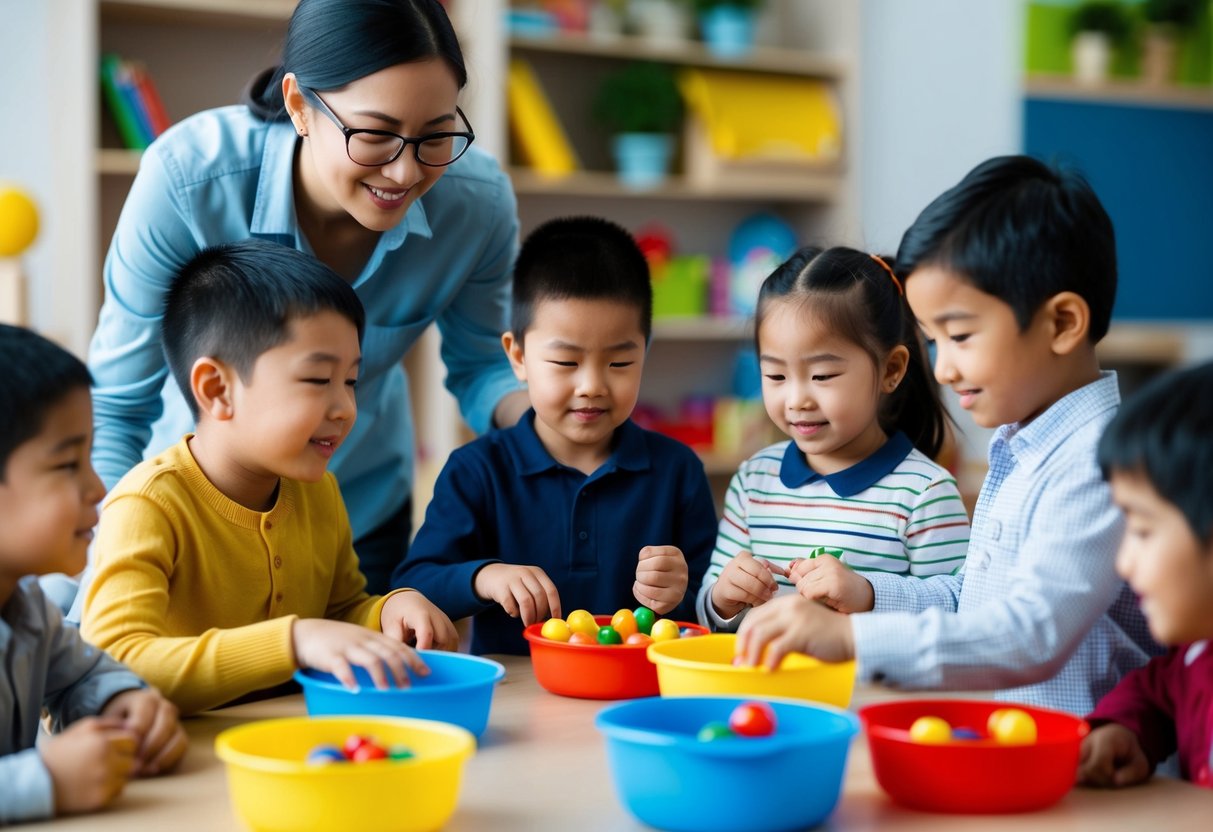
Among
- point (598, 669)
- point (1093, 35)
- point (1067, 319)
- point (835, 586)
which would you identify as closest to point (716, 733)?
point (598, 669)


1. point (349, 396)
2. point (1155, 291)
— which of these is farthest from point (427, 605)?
point (1155, 291)

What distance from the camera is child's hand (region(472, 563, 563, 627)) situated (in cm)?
154

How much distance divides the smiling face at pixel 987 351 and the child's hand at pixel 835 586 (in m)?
0.23

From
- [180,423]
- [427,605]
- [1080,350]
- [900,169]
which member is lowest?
[427,605]

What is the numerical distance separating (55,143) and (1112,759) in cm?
326

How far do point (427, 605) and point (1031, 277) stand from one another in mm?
704

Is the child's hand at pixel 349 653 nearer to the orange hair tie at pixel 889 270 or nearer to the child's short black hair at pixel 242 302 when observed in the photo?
the child's short black hair at pixel 242 302

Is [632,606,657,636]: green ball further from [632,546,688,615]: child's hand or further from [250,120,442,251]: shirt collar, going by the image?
[250,120,442,251]: shirt collar

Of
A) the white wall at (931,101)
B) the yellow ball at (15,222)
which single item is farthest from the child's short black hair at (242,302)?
the white wall at (931,101)

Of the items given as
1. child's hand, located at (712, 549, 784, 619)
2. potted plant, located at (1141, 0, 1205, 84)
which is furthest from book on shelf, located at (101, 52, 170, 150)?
potted plant, located at (1141, 0, 1205, 84)

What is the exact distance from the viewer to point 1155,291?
546 centimetres

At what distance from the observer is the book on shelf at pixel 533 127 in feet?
13.7

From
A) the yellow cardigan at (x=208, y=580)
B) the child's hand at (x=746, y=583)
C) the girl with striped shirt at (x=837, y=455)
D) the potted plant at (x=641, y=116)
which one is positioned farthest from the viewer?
the potted plant at (x=641, y=116)

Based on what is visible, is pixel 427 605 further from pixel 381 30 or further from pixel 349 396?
pixel 381 30
